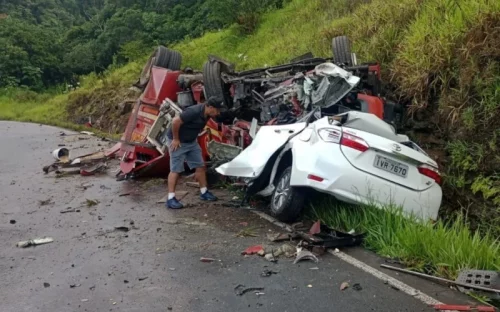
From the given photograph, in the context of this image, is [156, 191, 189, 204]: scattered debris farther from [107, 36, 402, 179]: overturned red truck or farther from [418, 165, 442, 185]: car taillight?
[418, 165, 442, 185]: car taillight

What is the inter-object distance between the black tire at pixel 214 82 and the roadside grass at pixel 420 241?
3.53 metres

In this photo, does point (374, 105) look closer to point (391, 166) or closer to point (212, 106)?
point (391, 166)

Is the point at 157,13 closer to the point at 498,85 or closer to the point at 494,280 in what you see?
the point at 498,85

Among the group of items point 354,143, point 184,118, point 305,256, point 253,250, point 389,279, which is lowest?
point 253,250

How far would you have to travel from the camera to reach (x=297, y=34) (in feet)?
47.4

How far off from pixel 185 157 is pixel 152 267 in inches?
117

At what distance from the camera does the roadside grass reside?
4.39m

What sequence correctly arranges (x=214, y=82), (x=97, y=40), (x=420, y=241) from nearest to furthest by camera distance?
(x=420, y=241), (x=214, y=82), (x=97, y=40)

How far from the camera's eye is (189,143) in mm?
7574

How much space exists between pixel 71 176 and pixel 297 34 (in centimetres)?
721

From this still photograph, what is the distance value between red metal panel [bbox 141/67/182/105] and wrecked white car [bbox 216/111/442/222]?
4.00 m

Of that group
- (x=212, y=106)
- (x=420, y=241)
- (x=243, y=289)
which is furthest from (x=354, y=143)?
(x=212, y=106)

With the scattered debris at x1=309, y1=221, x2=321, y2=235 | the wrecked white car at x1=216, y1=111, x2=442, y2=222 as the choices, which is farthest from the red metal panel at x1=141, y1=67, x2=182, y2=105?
the scattered debris at x1=309, y1=221, x2=321, y2=235

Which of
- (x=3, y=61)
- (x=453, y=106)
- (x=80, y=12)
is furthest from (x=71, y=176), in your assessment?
(x=80, y=12)
